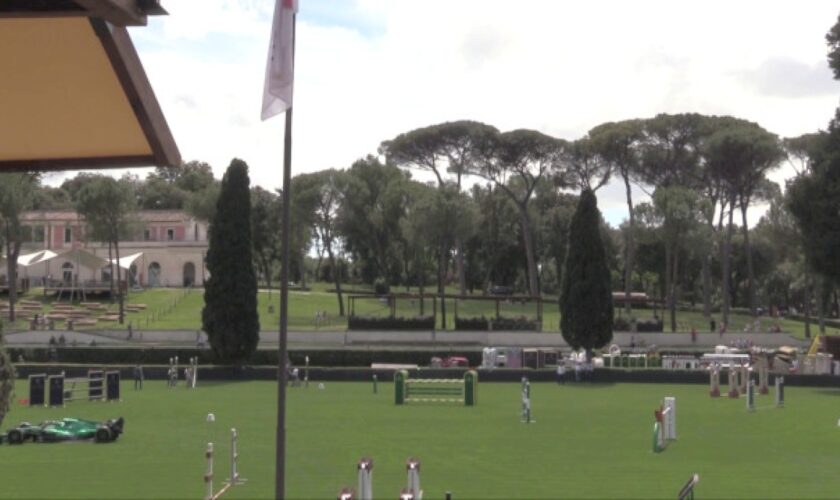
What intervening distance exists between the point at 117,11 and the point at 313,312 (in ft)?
241

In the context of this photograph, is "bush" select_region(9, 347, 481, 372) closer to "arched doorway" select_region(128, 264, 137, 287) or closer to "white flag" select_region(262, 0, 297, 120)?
"white flag" select_region(262, 0, 297, 120)

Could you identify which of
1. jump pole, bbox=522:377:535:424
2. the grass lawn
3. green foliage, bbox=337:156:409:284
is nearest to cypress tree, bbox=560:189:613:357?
the grass lawn

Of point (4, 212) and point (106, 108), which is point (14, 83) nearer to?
point (106, 108)

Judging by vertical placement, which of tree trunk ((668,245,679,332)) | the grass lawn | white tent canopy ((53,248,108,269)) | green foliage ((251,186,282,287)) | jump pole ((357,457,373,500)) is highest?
green foliage ((251,186,282,287))

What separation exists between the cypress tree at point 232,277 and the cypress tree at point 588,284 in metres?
13.2

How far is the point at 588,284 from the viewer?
47.4 metres

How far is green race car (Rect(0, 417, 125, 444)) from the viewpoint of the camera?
2364cm

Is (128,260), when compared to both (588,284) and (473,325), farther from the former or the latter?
(588,284)

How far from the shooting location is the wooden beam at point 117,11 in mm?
4887

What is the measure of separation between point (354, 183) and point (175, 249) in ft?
66.0

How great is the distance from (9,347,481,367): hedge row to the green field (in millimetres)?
15876

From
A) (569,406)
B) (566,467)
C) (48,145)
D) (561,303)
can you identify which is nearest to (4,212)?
(561,303)

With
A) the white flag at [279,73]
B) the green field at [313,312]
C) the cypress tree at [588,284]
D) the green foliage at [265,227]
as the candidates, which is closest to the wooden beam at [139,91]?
the white flag at [279,73]

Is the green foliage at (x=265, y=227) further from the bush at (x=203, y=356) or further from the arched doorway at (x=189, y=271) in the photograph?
the bush at (x=203, y=356)
